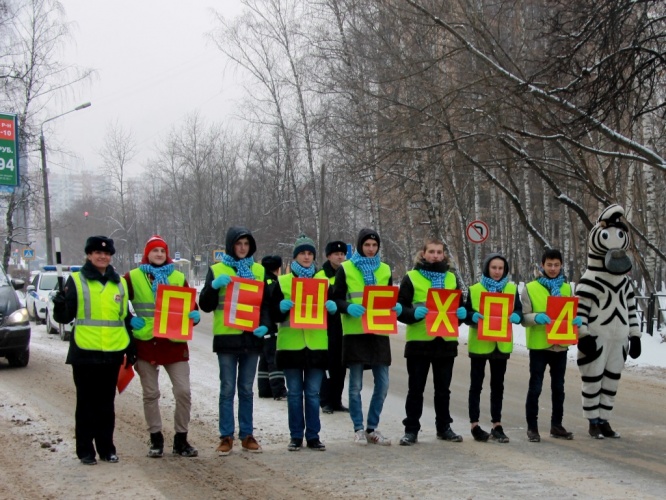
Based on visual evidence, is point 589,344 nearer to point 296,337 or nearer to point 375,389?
point 375,389

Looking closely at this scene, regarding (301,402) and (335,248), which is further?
(335,248)

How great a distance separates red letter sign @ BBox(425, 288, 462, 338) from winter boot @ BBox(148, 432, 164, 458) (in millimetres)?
2710

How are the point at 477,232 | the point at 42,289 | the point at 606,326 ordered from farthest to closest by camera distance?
the point at 42,289, the point at 477,232, the point at 606,326

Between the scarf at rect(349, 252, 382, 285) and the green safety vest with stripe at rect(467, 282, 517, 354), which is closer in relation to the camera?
the scarf at rect(349, 252, 382, 285)

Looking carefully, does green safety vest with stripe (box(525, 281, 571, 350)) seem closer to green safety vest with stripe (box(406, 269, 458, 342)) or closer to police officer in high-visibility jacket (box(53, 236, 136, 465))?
green safety vest with stripe (box(406, 269, 458, 342))

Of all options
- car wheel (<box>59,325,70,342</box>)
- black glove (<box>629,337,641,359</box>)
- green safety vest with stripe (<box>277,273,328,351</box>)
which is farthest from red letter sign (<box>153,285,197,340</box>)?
car wheel (<box>59,325,70,342</box>)

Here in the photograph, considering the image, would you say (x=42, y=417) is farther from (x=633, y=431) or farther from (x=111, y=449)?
(x=633, y=431)

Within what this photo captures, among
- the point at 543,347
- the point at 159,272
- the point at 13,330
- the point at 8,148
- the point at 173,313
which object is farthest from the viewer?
the point at 8,148

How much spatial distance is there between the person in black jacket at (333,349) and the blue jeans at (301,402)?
165 centimetres

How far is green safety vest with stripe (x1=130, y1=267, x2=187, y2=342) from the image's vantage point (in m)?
7.52

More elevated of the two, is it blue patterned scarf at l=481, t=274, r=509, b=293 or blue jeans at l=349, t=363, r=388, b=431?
blue patterned scarf at l=481, t=274, r=509, b=293

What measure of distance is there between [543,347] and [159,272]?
12.8 feet

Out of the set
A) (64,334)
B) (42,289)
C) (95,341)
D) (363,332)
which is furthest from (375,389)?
(42,289)

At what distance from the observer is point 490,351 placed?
8.33 meters
